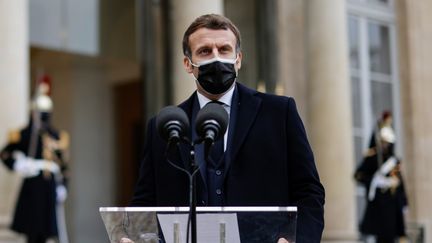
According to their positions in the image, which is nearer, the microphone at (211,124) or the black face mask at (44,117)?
the microphone at (211,124)

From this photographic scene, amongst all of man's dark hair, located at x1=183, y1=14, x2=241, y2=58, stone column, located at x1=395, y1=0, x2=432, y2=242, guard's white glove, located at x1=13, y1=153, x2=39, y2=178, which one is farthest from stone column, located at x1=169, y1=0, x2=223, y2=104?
man's dark hair, located at x1=183, y1=14, x2=241, y2=58

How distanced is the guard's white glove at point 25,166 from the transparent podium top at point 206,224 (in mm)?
7333

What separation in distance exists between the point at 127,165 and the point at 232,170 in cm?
1433

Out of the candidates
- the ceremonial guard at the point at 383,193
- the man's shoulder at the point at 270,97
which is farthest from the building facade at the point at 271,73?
the man's shoulder at the point at 270,97

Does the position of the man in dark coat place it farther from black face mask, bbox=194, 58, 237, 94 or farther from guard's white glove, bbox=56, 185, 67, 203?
guard's white glove, bbox=56, 185, 67, 203

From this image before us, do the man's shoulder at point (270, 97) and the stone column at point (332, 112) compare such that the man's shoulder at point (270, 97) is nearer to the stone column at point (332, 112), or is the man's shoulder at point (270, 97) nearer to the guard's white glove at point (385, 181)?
the stone column at point (332, 112)

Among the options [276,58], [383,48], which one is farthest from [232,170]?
[383,48]

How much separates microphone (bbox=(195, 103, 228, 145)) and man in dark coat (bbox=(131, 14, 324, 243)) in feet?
0.68

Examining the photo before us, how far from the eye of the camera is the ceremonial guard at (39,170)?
1033 cm

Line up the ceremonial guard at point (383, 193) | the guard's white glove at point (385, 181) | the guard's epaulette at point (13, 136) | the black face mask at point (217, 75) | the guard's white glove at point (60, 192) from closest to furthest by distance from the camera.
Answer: the black face mask at point (217, 75)
the guard's epaulette at point (13, 136)
the guard's white glove at point (60, 192)
the ceremonial guard at point (383, 193)
the guard's white glove at point (385, 181)

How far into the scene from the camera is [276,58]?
51.3ft

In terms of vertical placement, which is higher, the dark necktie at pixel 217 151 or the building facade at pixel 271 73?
the building facade at pixel 271 73

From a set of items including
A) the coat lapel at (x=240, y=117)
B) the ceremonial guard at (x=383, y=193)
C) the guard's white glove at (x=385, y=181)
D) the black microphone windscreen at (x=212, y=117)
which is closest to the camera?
the black microphone windscreen at (x=212, y=117)

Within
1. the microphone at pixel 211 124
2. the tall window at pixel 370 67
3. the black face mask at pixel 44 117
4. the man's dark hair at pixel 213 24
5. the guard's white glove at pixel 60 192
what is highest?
the tall window at pixel 370 67
